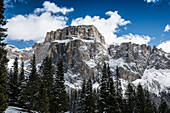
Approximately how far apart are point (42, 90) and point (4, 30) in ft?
58.5

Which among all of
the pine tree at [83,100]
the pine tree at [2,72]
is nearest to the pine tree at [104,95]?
the pine tree at [83,100]

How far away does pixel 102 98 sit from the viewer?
3338 centimetres

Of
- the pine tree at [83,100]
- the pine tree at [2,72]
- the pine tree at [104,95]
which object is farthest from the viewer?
the pine tree at [83,100]

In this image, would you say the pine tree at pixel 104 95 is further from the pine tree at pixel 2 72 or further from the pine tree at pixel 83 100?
the pine tree at pixel 2 72

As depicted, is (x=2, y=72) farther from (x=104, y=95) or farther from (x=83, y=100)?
(x=83, y=100)

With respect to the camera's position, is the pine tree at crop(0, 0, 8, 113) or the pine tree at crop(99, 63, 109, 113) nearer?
the pine tree at crop(0, 0, 8, 113)

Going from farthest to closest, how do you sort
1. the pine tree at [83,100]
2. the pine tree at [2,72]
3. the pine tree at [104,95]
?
the pine tree at [83,100] → the pine tree at [104,95] → the pine tree at [2,72]

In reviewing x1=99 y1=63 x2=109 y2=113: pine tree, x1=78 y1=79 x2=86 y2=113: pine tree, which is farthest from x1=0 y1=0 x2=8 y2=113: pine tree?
x1=78 y1=79 x2=86 y2=113: pine tree

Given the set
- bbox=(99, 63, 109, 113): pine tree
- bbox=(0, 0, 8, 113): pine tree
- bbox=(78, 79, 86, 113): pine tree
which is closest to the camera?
bbox=(0, 0, 8, 113): pine tree

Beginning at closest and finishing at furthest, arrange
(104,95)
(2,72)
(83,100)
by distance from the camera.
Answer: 1. (2,72)
2. (104,95)
3. (83,100)

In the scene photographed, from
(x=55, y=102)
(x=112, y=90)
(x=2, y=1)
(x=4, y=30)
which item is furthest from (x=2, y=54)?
(x=112, y=90)

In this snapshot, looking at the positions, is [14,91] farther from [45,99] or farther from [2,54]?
[2,54]

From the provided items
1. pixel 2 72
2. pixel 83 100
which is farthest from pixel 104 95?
pixel 2 72

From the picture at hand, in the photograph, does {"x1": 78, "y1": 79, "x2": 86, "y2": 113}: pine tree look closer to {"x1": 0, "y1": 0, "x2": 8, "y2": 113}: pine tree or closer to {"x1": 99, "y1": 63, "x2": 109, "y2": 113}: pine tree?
{"x1": 99, "y1": 63, "x2": 109, "y2": 113}: pine tree
